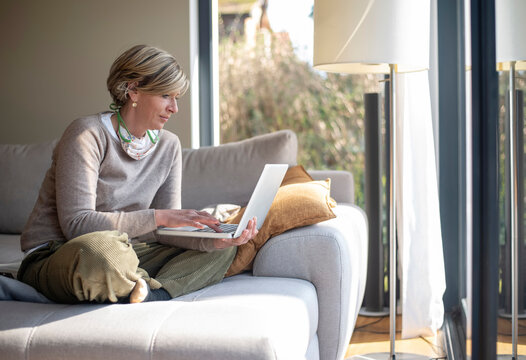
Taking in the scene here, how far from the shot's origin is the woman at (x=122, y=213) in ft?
5.79

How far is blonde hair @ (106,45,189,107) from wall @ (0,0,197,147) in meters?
1.53

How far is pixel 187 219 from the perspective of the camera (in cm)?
200

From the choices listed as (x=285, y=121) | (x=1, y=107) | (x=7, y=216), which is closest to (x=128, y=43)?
(x=1, y=107)

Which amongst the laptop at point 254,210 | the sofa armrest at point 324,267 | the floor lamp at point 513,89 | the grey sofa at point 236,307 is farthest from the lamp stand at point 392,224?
the floor lamp at point 513,89

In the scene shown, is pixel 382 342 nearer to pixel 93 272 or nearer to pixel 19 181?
pixel 93 272

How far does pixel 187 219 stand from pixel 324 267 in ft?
1.56

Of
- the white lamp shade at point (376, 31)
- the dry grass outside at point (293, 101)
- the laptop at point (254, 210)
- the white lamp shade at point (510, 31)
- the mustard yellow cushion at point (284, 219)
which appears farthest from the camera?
the dry grass outside at point (293, 101)

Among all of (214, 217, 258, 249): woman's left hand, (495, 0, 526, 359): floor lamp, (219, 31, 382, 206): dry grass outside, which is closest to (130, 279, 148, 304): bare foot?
(214, 217, 258, 249): woman's left hand

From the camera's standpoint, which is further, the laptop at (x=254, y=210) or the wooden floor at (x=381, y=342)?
the wooden floor at (x=381, y=342)

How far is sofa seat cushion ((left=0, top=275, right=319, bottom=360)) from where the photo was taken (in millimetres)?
1513

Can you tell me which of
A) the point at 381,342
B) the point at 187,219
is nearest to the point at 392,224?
the point at 381,342

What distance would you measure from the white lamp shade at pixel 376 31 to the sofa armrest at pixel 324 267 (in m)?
0.66

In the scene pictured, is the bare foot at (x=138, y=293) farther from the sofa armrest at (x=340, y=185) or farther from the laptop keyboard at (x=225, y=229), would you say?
the sofa armrest at (x=340, y=185)

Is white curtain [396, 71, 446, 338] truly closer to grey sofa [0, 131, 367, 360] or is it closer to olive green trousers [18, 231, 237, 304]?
grey sofa [0, 131, 367, 360]
